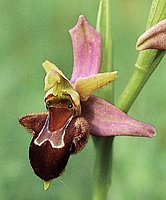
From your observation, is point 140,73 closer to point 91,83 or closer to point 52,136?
point 91,83

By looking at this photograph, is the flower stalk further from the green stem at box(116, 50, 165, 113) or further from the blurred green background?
the blurred green background

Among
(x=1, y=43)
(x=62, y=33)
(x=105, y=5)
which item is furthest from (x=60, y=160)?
(x=62, y=33)

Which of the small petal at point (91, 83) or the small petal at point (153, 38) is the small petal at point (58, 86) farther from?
the small petal at point (153, 38)

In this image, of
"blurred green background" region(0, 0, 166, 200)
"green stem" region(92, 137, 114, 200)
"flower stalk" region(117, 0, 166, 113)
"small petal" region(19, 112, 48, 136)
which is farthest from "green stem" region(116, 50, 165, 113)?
"blurred green background" region(0, 0, 166, 200)

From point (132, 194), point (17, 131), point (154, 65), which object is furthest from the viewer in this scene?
point (17, 131)

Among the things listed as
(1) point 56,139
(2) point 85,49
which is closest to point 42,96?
(2) point 85,49

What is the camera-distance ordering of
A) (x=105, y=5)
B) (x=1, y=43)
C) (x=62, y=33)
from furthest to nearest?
(x=62, y=33) < (x=1, y=43) < (x=105, y=5)

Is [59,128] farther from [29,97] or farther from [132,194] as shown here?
[29,97]
